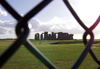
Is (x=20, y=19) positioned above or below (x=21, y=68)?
above

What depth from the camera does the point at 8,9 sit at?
41cm

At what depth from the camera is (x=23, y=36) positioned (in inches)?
15.9

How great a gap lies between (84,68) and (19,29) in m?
5.65

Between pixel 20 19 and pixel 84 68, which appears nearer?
pixel 20 19

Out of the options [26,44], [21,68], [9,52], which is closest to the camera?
[9,52]

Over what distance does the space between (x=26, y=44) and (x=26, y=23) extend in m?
0.07

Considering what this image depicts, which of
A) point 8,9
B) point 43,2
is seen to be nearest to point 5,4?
point 8,9

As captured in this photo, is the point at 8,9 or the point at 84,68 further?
the point at 84,68

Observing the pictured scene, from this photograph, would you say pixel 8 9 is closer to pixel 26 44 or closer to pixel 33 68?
pixel 26 44

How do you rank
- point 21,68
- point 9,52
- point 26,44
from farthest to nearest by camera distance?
point 21,68 < point 26,44 < point 9,52

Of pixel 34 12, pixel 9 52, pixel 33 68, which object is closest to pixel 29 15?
pixel 34 12

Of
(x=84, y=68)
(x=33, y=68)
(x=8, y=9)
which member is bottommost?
(x=84, y=68)

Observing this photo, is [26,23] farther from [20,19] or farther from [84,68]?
[84,68]

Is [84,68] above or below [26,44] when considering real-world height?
below
